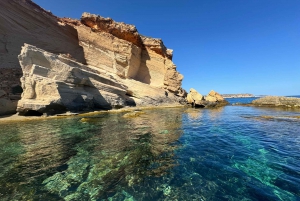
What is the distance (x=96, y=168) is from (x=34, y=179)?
2070 mm

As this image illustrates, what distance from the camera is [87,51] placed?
33312mm

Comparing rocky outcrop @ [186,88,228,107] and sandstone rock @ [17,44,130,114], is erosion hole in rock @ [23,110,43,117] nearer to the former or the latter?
sandstone rock @ [17,44,130,114]

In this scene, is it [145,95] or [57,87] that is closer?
[57,87]

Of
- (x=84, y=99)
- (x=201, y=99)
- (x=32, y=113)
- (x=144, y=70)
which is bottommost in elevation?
(x=32, y=113)

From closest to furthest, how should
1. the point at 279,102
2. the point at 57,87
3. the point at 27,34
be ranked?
the point at 57,87 < the point at 27,34 < the point at 279,102

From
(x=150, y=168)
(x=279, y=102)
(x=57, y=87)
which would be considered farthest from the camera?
(x=279, y=102)

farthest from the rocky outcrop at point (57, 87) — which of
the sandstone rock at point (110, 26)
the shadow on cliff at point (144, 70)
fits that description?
the shadow on cliff at point (144, 70)

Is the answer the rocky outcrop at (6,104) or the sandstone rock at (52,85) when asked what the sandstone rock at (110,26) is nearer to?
the sandstone rock at (52,85)

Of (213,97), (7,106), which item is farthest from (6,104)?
(213,97)

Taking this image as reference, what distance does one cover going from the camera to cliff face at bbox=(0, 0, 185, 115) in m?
22.2

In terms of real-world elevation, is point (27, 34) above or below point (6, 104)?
above

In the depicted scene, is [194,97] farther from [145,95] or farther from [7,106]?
[7,106]

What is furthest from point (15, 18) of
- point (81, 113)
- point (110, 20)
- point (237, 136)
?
point (237, 136)

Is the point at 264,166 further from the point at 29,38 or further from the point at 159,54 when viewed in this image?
the point at 159,54
